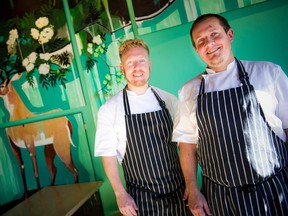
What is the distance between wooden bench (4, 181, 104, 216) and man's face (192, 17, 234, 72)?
4.25 feet

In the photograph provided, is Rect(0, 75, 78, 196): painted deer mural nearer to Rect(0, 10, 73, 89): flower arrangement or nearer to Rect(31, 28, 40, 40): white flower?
Rect(0, 10, 73, 89): flower arrangement

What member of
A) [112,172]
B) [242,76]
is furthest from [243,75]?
[112,172]

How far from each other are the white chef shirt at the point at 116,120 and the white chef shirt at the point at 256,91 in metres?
0.29

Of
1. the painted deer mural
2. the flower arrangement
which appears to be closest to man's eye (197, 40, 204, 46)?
the flower arrangement

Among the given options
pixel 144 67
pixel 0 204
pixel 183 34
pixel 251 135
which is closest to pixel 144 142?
pixel 144 67

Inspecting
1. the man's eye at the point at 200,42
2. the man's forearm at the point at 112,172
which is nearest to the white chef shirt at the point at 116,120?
the man's forearm at the point at 112,172

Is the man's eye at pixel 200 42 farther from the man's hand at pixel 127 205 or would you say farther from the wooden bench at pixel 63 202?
the wooden bench at pixel 63 202

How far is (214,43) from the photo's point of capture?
4.31 ft

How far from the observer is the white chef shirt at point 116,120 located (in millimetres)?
1580

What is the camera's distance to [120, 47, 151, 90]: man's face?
1584 millimetres

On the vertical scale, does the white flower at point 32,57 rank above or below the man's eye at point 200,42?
above

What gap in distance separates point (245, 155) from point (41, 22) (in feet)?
6.40

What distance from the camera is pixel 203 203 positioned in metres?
1.35

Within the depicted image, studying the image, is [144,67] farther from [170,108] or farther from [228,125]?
[228,125]
